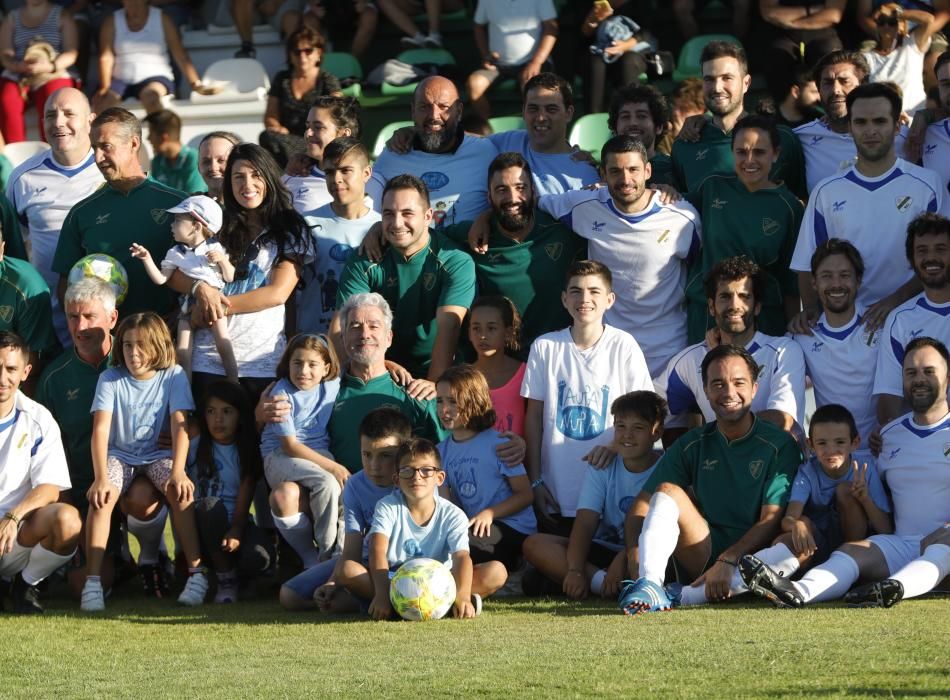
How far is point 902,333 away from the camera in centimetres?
744

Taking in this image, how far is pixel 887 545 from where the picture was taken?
6.85 meters

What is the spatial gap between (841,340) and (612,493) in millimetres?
1400

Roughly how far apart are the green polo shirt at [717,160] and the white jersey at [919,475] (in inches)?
74.5

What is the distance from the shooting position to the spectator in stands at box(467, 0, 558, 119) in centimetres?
1192

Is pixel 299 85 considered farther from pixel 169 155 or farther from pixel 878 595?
pixel 878 595

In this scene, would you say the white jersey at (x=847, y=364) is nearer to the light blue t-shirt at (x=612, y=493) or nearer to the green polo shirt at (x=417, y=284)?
the light blue t-shirt at (x=612, y=493)

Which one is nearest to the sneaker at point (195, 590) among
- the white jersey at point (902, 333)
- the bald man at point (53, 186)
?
the bald man at point (53, 186)

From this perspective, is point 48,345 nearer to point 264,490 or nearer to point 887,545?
point 264,490

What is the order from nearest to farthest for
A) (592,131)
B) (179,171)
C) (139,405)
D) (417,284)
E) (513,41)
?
1. (139,405)
2. (417,284)
3. (179,171)
4. (592,131)
5. (513,41)

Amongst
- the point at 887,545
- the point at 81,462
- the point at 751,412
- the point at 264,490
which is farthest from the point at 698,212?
the point at 81,462

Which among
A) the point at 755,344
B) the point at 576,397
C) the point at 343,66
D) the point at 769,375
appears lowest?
the point at 576,397

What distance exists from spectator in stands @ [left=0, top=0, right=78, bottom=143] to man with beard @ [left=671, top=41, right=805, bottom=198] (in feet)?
20.9

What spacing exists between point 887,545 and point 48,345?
15.3 feet

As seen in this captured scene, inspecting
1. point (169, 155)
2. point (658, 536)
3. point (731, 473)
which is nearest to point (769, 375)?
point (731, 473)
